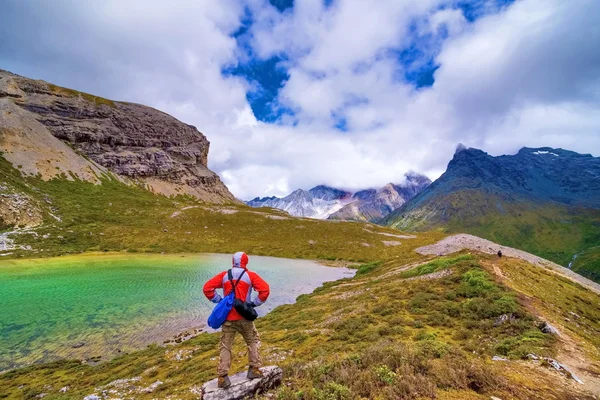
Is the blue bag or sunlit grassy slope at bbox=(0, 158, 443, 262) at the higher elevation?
sunlit grassy slope at bbox=(0, 158, 443, 262)

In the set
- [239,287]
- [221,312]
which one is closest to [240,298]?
[239,287]

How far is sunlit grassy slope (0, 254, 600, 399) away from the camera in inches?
340

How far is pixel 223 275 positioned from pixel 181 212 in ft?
321

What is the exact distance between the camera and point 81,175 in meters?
116

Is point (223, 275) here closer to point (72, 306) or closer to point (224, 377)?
point (224, 377)

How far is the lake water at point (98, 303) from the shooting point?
67.2ft

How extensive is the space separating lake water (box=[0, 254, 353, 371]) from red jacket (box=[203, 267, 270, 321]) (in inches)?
611

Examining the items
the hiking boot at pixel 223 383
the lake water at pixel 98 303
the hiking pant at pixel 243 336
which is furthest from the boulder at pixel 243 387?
the lake water at pixel 98 303

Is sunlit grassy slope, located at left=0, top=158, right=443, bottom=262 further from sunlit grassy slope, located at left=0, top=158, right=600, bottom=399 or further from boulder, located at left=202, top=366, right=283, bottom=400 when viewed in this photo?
boulder, located at left=202, top=366, right=283, bottom=400

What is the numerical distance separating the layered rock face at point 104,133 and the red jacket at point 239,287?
138650 millimetres

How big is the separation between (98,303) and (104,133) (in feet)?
567

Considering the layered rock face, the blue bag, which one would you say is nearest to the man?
the blue bag

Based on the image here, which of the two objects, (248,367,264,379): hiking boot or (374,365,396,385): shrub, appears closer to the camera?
(374,365,396,385): shrub

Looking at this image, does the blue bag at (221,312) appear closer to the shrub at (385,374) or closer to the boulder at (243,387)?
the boulder at (243,387)
